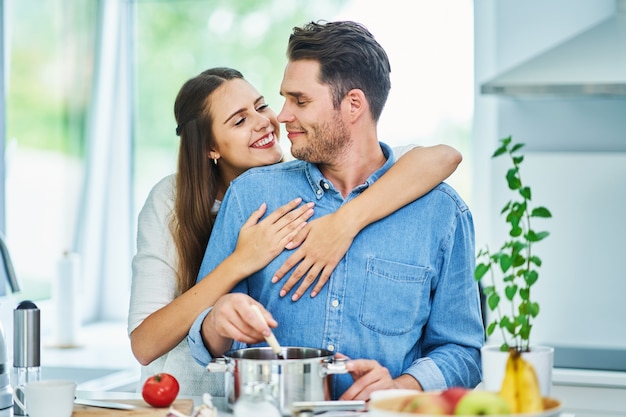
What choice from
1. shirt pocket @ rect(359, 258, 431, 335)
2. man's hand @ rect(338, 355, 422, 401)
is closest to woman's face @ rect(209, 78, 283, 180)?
shirt pocket @ rect(359, 258, 431, 335)

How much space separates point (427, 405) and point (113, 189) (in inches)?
136

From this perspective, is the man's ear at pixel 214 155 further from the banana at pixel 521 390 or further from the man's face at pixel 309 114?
the banana at pixel 521 390

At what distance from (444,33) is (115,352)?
196 centimetres

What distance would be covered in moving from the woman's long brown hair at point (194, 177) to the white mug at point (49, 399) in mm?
694

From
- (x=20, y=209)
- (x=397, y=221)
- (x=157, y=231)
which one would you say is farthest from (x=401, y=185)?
(x=20, y=209)

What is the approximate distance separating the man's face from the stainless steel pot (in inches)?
23.0

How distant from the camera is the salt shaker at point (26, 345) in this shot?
165cm

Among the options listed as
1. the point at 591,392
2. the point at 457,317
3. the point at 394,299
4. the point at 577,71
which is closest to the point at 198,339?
the point at 394,299

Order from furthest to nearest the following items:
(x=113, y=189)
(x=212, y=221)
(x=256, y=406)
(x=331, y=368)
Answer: (x=113, y=189), (x=212, y=221), (x=331, y=368), (x=256, y=406)

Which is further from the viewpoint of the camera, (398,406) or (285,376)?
(285,376)

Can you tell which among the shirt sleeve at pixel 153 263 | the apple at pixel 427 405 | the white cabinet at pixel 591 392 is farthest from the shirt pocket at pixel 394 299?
the white cabinet at pixel 591 392

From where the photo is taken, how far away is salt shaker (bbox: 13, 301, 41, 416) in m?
1.65

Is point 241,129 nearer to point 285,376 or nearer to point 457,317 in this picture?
point 457,317

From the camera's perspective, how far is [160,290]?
7.01 feet
